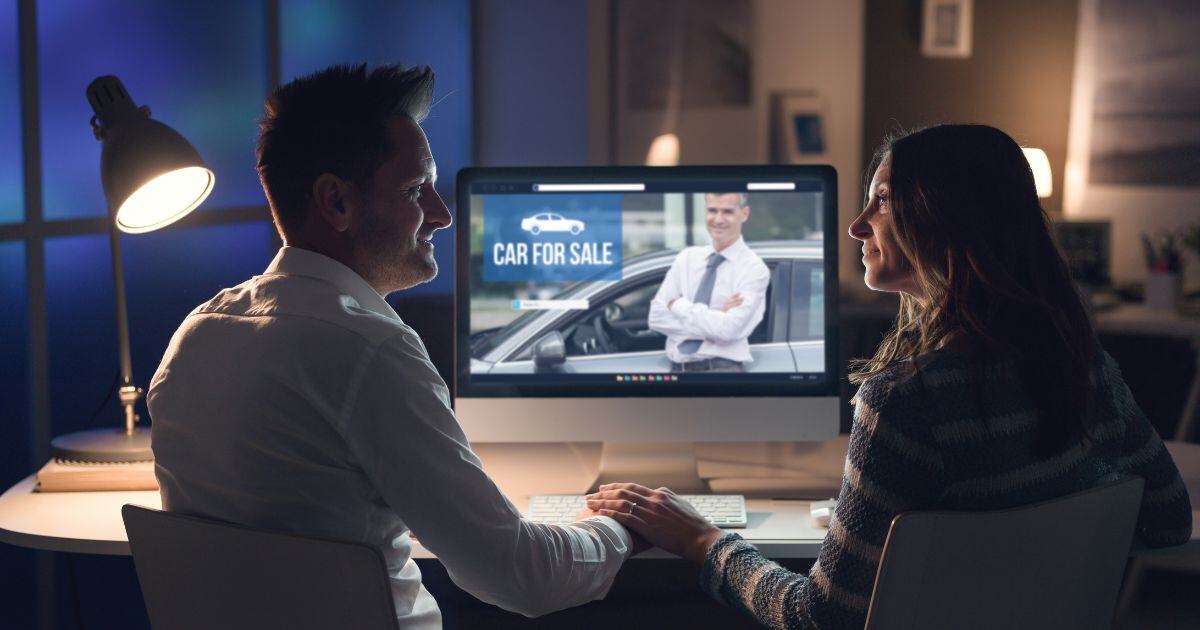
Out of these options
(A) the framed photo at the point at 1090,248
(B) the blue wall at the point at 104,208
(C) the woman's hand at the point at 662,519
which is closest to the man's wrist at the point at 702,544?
(C) the woman's hand at the point at 662,519

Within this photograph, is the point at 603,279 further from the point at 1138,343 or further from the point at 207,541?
the point at 1138,343

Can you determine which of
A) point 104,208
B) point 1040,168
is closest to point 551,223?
point 104,208

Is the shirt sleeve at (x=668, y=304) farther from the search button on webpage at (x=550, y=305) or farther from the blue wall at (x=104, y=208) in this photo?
the blue wall at (x=104, y=208)

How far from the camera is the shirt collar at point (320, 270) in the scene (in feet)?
4.55

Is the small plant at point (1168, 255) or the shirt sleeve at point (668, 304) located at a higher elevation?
the shirt sleeve at point (668, 304)

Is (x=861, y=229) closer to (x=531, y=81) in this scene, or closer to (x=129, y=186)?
(x=129, y=186)

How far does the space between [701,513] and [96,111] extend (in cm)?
119

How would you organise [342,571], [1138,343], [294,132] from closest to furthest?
[342,571], [294,132], [1138,343]

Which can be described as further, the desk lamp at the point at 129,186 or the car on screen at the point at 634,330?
the car on screen at the point at 634,330

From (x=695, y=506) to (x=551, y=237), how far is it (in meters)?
0.54

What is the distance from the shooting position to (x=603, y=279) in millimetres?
1989

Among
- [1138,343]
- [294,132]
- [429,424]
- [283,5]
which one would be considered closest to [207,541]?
[429,424]

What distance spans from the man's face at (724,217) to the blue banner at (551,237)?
0.52 ft

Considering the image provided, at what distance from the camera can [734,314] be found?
1.96m
